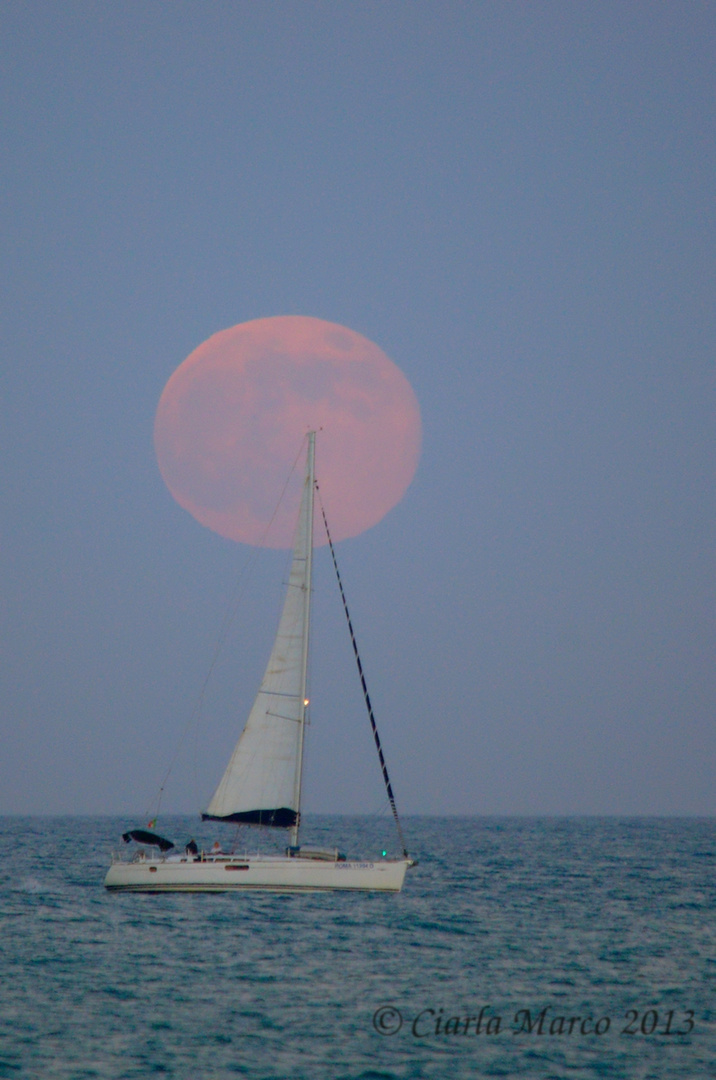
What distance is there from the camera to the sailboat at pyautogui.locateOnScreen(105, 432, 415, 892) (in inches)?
1598

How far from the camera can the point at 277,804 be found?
Result: 43.4 meters

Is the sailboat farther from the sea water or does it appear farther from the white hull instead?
the sea water

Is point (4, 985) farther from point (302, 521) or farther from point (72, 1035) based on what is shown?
point (302, 521)

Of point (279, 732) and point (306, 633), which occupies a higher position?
point (306, 633)

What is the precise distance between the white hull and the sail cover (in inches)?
92.7

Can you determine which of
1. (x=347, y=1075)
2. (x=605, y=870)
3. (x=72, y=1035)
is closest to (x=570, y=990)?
(x=347, y=1075)

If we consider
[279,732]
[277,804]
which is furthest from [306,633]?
[277,804]

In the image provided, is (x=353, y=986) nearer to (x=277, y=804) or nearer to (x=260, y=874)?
(x=260, y=874)

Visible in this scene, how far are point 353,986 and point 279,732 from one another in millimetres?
17420

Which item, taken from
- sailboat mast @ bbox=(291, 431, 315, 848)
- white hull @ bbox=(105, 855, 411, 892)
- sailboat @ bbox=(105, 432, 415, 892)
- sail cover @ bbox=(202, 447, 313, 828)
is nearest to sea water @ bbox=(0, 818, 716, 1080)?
white hull @ bbox=(105, 855, 411, 892)

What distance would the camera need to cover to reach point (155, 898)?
1781 inches

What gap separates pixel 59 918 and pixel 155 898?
632cm

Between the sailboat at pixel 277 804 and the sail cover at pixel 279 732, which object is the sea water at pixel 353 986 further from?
the sail cover at pixel 279 732

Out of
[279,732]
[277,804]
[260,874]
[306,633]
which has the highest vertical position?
[306,633]
